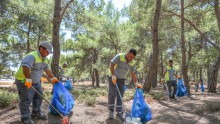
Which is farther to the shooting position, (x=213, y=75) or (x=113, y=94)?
(x=213, y=75)

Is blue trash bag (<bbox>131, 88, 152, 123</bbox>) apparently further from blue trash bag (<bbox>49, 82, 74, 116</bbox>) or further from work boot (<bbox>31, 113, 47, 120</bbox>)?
work boot (<bbox>31, 113, 47, 120</bbox>)

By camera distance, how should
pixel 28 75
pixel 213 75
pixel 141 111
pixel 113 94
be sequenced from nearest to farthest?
pixel 28 75
pixel 141 111
pixel 113 94
pixel 213 75

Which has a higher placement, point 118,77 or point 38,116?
point 118,77

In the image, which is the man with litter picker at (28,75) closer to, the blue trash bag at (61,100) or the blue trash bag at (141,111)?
the blue trash bag at (61,100)

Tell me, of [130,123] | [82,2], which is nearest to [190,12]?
[82,2]

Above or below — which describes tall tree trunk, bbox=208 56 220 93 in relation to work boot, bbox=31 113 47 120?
above

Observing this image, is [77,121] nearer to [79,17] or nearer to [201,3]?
[79,17]

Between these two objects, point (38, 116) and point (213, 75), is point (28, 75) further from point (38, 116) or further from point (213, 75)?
point (213, 75)

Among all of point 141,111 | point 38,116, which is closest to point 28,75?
point 38,116

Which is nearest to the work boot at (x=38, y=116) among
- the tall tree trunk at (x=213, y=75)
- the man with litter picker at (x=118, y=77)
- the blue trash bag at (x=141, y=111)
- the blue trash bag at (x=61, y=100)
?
the blue trash bag at (x=61, y=100)

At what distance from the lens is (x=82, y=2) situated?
10.6 metres

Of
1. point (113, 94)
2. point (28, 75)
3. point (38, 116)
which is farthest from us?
point (113, 94)

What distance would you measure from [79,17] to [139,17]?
4.09 meters

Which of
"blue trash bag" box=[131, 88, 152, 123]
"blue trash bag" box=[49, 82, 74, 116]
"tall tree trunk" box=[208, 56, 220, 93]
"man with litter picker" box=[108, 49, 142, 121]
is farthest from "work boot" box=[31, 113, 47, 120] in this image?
"tall tree trunk" box=[208, 56, 220, 93]
